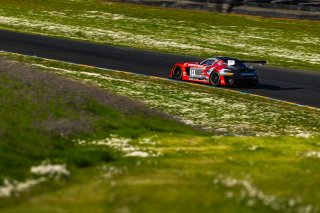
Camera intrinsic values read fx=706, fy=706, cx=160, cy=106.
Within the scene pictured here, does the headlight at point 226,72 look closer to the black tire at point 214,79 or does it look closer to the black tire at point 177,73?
the black tire at point 214,79

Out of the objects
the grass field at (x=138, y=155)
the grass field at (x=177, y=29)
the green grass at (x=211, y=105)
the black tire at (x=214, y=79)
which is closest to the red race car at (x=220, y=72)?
the black tire at (x=214, y=79)

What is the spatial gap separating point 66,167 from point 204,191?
258cm

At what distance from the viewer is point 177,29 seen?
47250 millimetres

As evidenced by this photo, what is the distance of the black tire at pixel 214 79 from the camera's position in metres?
29.6

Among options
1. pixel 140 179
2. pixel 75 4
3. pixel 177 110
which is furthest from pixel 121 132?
pixel 75 4

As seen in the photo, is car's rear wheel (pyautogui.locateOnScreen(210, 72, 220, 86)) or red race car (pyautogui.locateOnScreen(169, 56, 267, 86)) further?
car's rear wheel (pyautogui.locateOnScreen(210, 72, 220, 86))

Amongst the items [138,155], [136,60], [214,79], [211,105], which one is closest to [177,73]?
[214,79]

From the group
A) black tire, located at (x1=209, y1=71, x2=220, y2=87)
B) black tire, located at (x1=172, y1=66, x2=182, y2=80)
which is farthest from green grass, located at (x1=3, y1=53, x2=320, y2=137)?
black tire, located at (x1=172, y1=66, x2=182, y2=80)

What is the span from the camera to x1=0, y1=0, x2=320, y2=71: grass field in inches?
1634

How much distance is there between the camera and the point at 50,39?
41000mm

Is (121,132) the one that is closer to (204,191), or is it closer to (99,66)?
(204,191)

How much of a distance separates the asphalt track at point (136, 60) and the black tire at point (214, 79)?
109 centimetres

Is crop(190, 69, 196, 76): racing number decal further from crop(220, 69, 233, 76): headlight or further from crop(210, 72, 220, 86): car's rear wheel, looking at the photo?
crop(220, 69, 233, 76): headlight

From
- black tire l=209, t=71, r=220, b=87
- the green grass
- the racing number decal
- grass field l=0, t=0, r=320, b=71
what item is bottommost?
the green grass
